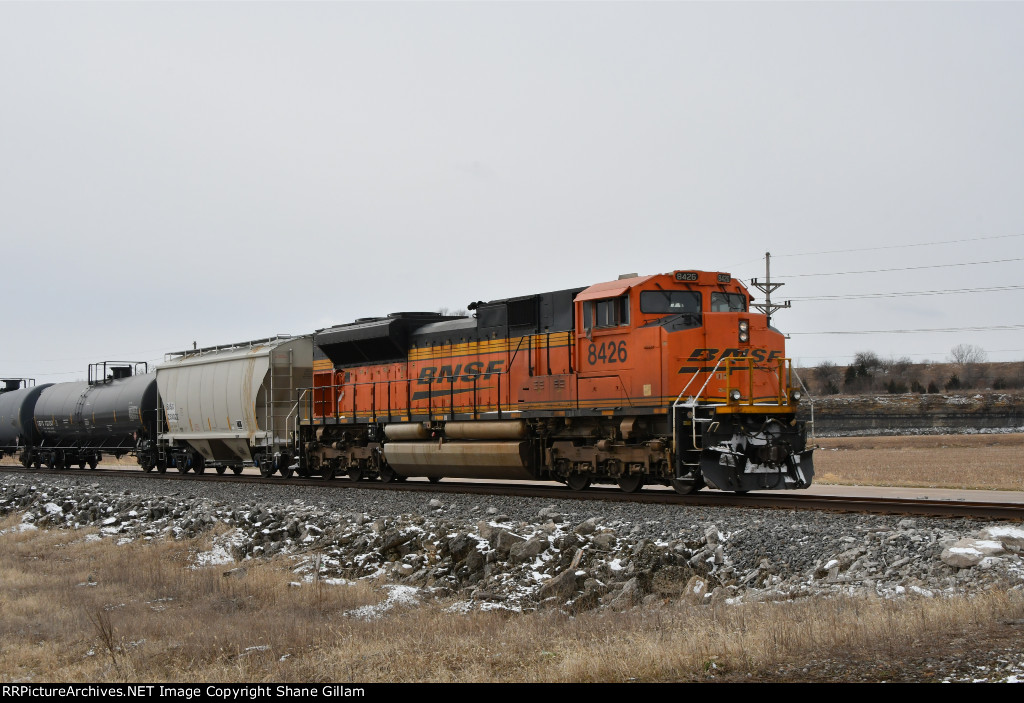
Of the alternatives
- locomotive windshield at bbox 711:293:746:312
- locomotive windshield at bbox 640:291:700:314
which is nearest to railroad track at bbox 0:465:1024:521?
locomotive windshield at bbox 640:291:700:314

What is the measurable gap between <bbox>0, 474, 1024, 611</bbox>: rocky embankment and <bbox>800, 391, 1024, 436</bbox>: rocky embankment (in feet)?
180

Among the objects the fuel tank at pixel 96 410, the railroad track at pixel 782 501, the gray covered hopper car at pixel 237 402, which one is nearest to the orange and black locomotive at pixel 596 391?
the railroad track at pixel 782 501

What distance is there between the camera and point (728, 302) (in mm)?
16703

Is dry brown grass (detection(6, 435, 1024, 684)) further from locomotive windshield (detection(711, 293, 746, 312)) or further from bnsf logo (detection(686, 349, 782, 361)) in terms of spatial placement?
locomotive windshield (detection(711, 293, 746, 312))

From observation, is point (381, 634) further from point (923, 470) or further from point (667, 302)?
point (923, 470)

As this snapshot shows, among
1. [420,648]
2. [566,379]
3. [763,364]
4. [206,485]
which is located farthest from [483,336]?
[420,648]

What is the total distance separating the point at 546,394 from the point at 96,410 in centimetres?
2060

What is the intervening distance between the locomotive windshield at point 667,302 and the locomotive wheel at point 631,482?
2924mm

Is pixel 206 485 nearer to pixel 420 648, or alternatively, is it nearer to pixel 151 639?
pixel 151 639

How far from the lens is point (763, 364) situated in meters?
16.1

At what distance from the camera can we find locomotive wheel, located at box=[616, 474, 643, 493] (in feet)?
54.4

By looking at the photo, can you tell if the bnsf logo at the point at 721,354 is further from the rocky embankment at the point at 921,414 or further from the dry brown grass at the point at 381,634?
the rocky embankment at the point at 921,414
